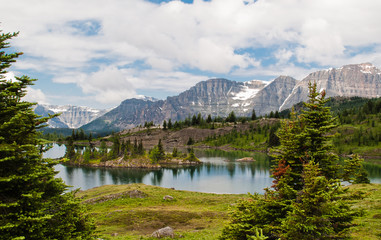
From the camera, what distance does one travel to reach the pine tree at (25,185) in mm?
15039

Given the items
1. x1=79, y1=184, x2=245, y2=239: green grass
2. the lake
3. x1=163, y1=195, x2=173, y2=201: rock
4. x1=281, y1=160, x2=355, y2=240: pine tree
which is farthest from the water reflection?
x1=281, y1=160, x2=355, y2=240: pine tree

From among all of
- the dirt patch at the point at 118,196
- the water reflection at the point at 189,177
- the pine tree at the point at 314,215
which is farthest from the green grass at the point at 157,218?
the water reflection at the point at 189,177

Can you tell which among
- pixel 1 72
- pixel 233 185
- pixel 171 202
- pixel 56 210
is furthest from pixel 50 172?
pixel 233 185

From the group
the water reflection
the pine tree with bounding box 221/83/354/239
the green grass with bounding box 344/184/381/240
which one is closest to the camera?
the pine tree with bounding box 221/83/354/239

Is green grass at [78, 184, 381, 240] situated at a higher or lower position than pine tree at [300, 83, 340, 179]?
lower

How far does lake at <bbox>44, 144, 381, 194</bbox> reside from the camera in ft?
310

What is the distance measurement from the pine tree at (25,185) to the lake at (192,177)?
73.0m

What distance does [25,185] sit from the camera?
16.4 m

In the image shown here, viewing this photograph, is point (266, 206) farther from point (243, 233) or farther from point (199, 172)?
point (199, 172)

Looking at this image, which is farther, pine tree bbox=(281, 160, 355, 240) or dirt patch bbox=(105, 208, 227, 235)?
dirt patch bbox=(105, 208, 227, 235)

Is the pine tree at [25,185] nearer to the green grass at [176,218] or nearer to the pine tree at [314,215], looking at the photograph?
the green grass at [176,218]

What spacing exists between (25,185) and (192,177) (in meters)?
101

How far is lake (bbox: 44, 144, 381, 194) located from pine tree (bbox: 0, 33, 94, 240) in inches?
2874

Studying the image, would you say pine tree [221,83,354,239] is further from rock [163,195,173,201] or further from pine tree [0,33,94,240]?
rock [163,195,173,201]
